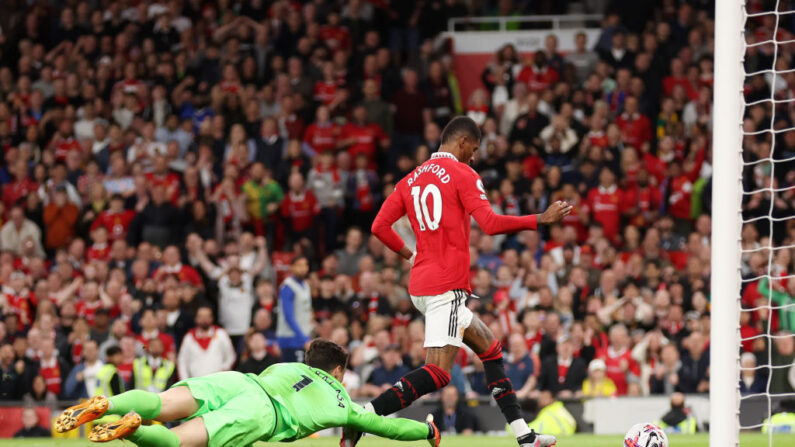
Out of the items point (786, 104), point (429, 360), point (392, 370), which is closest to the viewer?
point (429, 360)

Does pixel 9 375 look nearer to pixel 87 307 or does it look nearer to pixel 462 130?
pixel 87 307

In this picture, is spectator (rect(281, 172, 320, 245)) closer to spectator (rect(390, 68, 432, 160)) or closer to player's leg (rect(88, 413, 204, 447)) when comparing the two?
spectator (rect(390, 68, 432, 160))

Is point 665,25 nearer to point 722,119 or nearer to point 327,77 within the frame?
point 327,77

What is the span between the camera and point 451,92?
1981 centimetres

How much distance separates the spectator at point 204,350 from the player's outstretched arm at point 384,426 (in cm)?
735

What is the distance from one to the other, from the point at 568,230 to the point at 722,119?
919cm

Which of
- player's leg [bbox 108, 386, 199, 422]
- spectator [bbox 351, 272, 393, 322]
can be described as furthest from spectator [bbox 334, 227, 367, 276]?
player's leg [bbox 108, 386, 199, 422]

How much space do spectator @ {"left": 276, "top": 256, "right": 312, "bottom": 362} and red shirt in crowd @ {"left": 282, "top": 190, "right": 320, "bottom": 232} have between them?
6.48ft

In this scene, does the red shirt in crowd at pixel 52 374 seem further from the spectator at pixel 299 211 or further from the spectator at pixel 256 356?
the spectator at pixel 299 211

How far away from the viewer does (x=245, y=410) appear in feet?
23.9

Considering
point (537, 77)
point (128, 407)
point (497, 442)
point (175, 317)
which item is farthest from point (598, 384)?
point (128, 407)

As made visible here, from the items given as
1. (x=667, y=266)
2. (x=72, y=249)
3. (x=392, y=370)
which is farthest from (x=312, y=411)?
(x=72, y=249)

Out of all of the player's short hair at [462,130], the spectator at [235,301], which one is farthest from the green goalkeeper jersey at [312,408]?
the spectator at [235,301]

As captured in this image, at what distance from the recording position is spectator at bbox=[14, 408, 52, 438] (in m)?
12.8
